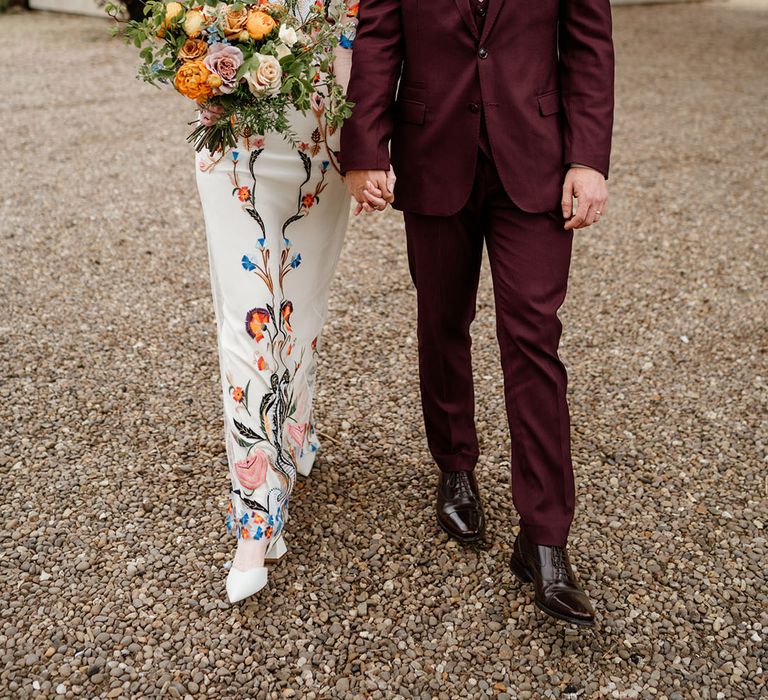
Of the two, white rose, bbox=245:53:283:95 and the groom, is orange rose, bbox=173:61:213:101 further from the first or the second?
the groom

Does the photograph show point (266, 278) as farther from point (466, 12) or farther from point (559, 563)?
point (559, 563)

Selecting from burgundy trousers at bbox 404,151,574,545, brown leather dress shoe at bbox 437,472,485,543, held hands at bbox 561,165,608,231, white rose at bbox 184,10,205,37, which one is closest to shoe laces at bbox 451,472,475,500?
brown leather dress shoe at bbox 437,472,485,543

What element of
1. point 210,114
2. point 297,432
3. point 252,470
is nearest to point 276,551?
point 252,470

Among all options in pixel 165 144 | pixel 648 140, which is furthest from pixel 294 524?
pixel 648 140

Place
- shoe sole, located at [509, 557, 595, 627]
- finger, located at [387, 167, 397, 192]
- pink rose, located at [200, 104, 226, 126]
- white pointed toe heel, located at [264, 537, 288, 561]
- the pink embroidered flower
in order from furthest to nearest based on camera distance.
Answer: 1. the pink embroidered flower
2. white pointed toe heel, located at [264, 537, 288, 561]
3. finger, located at [387, 167, 397, 192]
4. shoe sole, located at [509, 557, 595, 627]
5. pink rose, located at [200, 104, 226, 126]

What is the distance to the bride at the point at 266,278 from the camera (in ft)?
8.59

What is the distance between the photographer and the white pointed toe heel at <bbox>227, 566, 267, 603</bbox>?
8.96 feet

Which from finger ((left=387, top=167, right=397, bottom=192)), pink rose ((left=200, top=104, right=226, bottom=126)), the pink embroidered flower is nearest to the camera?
pink rose ((left=200, top=104, right=226, bottom=126))

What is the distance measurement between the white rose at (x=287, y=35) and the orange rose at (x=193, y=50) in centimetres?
19

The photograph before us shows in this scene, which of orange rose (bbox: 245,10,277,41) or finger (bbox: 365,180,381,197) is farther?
finger (bbox: 365,180,381,197)

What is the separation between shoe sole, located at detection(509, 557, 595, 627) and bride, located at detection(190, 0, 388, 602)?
0.73 metres

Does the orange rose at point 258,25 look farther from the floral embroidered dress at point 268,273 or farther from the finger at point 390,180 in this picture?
the finger at point 390,180

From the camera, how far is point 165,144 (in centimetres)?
774

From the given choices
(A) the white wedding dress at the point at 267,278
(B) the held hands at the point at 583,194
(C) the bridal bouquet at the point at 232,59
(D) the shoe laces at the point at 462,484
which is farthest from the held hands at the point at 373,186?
(D) the shoe laces at the point at 462,484
